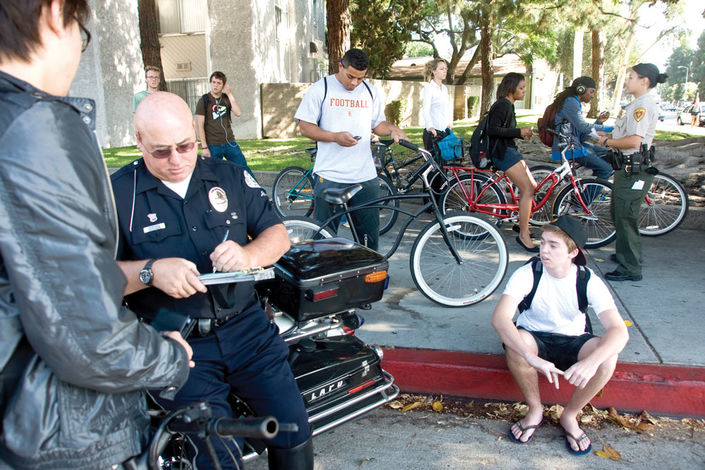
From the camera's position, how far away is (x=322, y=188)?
180 inches

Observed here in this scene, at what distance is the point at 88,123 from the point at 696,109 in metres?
45.5

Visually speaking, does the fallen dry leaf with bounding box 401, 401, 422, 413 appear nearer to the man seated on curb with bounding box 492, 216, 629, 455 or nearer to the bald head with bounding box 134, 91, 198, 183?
the man seated on curb with bounding box 492, 216, 629, 455

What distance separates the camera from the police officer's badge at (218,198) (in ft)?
7.56

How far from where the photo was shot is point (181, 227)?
2.23 m

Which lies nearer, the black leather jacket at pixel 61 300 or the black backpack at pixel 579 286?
the black leather jacket at pixel 61 300

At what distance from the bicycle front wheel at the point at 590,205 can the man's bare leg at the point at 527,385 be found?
378 cm

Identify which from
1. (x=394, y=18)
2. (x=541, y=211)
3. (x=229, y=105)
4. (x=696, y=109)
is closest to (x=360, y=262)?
(x=541, y=211)

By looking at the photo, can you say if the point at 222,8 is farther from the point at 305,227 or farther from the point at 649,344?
the point at 649,344

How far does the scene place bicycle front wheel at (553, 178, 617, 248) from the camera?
21.3ft

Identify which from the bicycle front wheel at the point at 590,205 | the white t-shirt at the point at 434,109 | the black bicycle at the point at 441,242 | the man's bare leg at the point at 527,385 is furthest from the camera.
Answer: the white t-shirt at the point at 434,109

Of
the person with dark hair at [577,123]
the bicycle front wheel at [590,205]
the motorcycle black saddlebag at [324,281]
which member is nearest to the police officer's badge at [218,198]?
the motorcycle black saddlebag at [324,281]

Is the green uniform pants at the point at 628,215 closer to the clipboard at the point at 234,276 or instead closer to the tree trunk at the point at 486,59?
the clipboard at the point at 234,276

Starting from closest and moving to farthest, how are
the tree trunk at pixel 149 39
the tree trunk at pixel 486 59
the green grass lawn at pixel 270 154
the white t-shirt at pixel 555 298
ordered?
1. the white t-shirt at pixel 555 298
2. the tree trunk at pixel 149 39
3. the green grass lawn at pixel 270 154
4. the tree trunk at pixel 486 59

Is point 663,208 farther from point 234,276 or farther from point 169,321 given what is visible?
point 169,321
